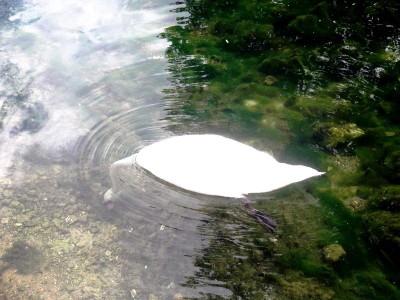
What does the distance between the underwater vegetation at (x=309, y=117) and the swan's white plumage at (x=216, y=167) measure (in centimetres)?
16

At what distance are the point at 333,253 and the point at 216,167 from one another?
1131mm

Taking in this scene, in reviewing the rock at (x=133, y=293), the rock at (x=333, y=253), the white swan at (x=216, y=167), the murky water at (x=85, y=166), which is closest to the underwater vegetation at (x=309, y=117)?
the rock at (x=333, y=253)

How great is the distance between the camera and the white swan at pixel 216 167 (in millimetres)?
3363

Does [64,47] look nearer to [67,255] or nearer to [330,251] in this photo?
[67,255]

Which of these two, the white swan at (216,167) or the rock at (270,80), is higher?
the rock at (270,80)

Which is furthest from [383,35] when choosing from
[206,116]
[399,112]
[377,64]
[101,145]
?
[101,145]

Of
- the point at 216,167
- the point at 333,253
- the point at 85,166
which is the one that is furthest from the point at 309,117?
the point at 85,166

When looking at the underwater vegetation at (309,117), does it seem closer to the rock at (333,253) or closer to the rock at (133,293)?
the rock at (333,253)

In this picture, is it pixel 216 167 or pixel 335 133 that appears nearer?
pixel 216 167

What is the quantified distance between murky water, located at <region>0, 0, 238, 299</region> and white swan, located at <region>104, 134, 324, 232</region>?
13 cm

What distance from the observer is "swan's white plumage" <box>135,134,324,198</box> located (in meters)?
3.37

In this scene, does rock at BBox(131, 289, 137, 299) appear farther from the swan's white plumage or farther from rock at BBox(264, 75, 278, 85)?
rock at BBox(264, 75, 278, 85)

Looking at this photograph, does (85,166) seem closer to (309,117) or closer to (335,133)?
(309,117)

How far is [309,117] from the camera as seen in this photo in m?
4.07
